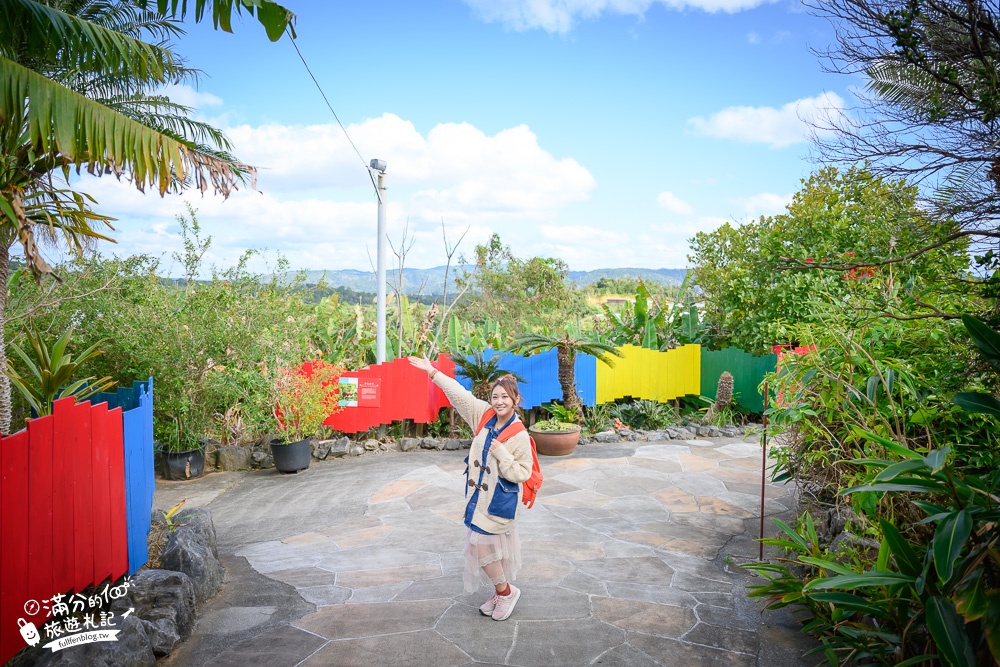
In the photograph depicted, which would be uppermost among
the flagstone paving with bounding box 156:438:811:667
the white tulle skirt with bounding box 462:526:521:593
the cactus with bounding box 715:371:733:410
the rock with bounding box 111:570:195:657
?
the cactus with bounding box 715:371:733:410

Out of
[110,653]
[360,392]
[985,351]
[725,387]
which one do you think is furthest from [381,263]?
[985,351]

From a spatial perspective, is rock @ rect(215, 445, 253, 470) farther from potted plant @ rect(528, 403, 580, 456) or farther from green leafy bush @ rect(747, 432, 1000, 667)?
green leafy bush @ rect(747, 432, 1000, 667)

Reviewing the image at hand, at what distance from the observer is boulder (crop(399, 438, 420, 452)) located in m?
9.70

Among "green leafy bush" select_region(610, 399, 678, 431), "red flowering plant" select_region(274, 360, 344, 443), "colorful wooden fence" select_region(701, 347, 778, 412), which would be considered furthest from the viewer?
"colorful wooden fence" select_region(701, 347, 778, 412)

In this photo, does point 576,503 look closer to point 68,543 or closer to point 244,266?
point 68,543

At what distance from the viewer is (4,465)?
318 cm

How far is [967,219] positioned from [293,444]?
7.46 metres

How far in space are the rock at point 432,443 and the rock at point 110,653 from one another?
624cm

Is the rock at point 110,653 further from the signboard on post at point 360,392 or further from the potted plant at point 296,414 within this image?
the signboard on post at point 360,392

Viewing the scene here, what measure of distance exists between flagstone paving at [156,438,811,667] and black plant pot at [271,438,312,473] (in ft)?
0.43

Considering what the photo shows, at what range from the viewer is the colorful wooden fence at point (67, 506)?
3203 millimetres

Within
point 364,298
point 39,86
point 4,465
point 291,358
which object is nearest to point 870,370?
point 4,465

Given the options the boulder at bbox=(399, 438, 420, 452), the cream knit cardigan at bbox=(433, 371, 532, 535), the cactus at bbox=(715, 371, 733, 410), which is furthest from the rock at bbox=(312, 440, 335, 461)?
the cactus at bbox=(715, 371, 733, 410)

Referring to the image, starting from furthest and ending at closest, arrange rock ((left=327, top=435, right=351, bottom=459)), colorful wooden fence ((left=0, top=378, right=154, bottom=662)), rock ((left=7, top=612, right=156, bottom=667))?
1. rock ((left=327, top=435, right=351, bottom=459))
2. colorful wooden fence ((left=0, top=378, right=154, bottom=662))
3. rock ((left=7, top=612, right=156, bottom=667))
